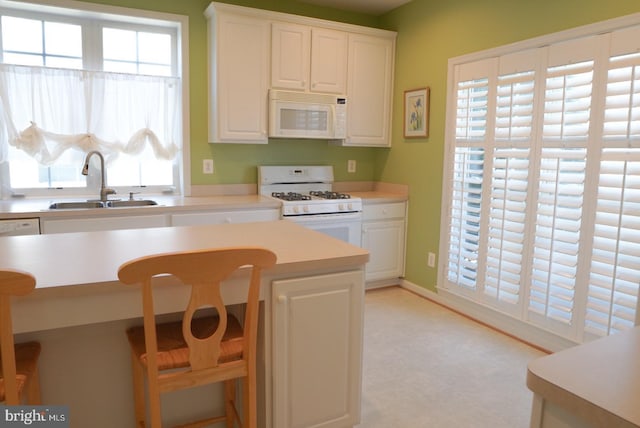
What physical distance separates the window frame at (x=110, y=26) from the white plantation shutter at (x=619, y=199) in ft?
9.74

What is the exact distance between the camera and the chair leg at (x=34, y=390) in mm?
1451

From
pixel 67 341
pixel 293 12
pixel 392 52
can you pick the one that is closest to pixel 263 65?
pixel 293 12

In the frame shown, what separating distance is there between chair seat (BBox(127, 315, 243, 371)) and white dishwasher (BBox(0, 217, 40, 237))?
160 centimetres

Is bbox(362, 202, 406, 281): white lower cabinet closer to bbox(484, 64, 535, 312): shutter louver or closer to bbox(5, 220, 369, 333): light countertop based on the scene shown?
bbox(484, 64, 535, 312): shutter louver

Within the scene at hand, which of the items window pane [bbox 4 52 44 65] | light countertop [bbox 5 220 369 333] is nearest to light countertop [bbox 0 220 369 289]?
light countertop [bbox 5 220 369 333]

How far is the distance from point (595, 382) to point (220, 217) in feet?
9.44

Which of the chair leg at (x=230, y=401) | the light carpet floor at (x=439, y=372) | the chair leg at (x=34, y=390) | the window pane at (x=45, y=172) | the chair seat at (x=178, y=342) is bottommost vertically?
the light carpet floor at (x=439, y=372)

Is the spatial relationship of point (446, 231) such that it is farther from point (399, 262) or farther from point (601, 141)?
point (601, 141)

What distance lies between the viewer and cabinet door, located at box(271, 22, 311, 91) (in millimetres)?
3691

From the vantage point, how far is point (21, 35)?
331cm

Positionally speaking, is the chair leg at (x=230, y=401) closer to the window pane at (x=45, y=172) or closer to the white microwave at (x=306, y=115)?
the white microwave at (x=306, y=115)

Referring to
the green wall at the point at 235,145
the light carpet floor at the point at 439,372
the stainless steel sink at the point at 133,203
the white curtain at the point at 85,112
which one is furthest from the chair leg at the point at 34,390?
the green wall at the point at 235,145

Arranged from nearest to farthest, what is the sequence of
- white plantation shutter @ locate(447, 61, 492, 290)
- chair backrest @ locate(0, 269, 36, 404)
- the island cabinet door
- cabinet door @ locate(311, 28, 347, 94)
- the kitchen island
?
chair backrest @ locate(0, 269, 36, 404) < the kitchen island < the island cabinet door < white plantation shutter @ locate(447, 61, 492, 290) < cabinet door @ locate(311, 28, 347, 94)

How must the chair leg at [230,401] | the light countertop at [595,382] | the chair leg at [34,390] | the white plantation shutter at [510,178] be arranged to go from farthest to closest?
the white plantation shutter at [510,178] → the chair leg at [230,401] → the chair leg at [34,390] → the light countertop at [595,382]
